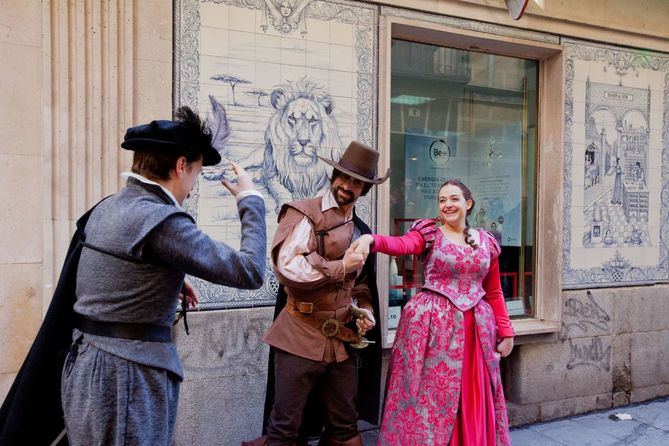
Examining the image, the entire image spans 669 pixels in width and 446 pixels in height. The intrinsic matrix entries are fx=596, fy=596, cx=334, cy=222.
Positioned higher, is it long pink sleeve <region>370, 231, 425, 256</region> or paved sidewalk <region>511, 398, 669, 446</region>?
long pink sleeve <region>370, 231, 425, 256</region>

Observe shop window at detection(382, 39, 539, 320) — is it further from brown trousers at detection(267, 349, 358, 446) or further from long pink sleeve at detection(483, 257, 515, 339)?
brown trousers at detection(267, 349, 358, 446)

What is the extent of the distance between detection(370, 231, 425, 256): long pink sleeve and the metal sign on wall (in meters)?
0.85

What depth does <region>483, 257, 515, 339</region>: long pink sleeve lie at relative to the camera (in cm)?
376

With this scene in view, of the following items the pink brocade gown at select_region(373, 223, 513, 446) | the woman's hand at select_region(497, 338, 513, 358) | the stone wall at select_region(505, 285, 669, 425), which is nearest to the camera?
the pink brocade gown at select_region(373, 223, 513, 446)

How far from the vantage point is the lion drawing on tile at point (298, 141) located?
417cm

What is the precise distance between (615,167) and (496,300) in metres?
2.54

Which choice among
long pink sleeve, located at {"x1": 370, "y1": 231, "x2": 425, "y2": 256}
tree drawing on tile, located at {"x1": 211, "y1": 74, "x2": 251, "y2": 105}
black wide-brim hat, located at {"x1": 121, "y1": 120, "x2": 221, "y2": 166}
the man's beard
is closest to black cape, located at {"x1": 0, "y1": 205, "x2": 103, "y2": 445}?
black wide-brim hat, located at {"x1": 121, "y1": 120, "x2": 221, "y2": 166}

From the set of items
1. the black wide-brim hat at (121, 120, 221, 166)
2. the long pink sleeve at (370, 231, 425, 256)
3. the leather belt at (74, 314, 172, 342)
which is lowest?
the leather belt at (74, 314, 172, 342)

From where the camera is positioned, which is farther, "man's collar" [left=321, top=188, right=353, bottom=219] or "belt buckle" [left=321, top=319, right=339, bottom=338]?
"man's collar" [left=321, top=188, right=353, bottom=219]

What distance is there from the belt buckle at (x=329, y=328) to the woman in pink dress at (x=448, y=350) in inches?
22.1

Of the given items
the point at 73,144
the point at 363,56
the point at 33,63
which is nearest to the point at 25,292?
the point at 73,144

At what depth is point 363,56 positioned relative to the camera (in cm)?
444

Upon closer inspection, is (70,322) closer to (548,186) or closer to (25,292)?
(25,292)

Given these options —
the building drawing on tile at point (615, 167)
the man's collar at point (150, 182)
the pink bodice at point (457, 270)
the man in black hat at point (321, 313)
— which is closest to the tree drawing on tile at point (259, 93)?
the man in black hat at point (321, 313)
